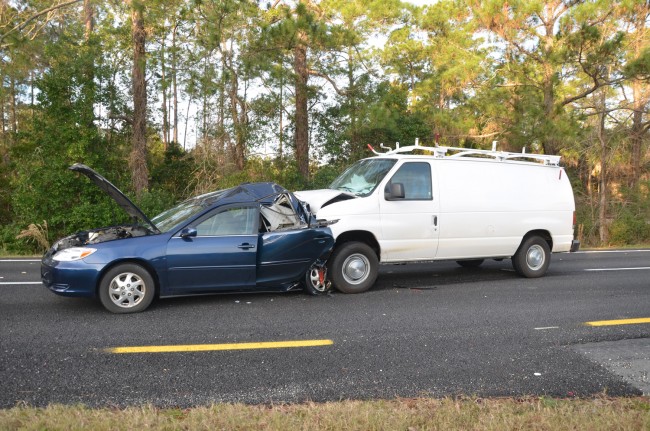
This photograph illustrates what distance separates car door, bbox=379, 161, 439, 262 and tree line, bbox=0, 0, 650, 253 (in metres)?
8.57

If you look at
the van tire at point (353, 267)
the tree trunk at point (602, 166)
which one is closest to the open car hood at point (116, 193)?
the van tire at point (353, 267)

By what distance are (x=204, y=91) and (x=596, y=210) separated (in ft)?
55.5

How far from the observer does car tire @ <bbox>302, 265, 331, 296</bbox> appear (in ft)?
27.4

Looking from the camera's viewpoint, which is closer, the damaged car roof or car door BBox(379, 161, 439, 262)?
the damaged car roof

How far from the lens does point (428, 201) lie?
9.07m

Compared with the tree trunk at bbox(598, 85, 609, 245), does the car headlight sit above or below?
below

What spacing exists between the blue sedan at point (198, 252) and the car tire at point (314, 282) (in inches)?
0.6

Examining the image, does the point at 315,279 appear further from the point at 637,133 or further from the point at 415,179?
the point at 637,133

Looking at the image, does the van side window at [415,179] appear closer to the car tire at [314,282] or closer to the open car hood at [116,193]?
the car tire at [314,282]

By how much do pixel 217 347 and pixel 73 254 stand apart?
238cm

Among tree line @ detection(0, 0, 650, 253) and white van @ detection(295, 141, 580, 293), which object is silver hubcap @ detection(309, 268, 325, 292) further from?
tree line @ detection(0, 0, 650, 253)

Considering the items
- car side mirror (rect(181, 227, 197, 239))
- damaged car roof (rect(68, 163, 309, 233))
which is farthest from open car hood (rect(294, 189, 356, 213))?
car side mirror (rect(181, 227, 197, 239))

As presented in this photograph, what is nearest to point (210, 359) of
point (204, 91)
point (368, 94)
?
point (204, 91)

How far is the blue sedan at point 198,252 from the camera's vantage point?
693cm
